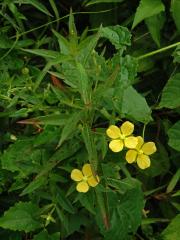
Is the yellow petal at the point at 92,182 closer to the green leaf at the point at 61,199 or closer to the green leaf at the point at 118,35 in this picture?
the green leaf at the point at 61,199

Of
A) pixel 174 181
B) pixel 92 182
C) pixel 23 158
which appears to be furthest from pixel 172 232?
pixel 23 158

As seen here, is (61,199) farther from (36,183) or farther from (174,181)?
(174,181)

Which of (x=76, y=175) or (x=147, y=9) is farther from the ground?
(x=147, y=9)

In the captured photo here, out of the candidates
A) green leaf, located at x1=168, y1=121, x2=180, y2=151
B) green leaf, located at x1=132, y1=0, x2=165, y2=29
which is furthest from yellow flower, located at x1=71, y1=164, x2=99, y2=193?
green leaf, located at x1=132, y1=0, x2=165, y2=29

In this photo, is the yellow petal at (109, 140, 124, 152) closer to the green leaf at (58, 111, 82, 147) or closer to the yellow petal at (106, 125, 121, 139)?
the yellow petal at (106, 125, 121, 139)

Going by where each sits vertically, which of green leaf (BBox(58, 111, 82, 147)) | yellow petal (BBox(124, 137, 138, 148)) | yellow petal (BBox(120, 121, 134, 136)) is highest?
green leaf (BBox(58, 111, 82, 147))

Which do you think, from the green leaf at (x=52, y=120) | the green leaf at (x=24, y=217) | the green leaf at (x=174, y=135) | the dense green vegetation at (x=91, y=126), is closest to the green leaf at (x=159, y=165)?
the dense green vegetation at (x=91, y=126)

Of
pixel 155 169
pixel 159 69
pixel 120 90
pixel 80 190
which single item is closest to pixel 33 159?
pixel 80 190
